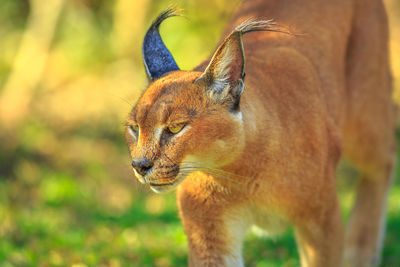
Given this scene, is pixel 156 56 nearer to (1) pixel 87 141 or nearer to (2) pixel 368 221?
(2) pixel 368 221

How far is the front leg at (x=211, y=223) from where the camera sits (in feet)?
13.0

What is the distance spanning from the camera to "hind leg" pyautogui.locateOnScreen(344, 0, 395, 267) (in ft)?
17.2

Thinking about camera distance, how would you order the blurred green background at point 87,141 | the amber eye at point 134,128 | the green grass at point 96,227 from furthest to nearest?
the blurred green background at point 87,141
the green grass at point 96,227
the amber eye at point 134,128

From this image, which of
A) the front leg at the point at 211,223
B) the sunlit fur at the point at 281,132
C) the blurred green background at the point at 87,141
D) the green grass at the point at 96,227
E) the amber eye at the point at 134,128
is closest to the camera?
the sunlit fur at the point at 281,132

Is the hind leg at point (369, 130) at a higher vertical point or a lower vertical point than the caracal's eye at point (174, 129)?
lower

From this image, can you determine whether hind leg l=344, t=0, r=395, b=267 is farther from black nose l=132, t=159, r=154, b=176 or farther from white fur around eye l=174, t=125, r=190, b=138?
black nose l=132, t=159, r=154, b=176

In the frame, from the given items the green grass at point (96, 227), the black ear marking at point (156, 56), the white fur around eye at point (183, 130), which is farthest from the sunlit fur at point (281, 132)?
the green grass at point (96, 227)

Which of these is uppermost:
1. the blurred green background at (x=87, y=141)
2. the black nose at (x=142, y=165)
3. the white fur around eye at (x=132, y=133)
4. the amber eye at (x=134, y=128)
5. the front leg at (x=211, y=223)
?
the amber eye at (x=134, y=128)

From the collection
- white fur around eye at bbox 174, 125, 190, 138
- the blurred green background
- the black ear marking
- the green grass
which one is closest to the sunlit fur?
white fur around eye at bbox 174, 125, 190, 138

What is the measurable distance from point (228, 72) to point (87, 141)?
7074 millimetres

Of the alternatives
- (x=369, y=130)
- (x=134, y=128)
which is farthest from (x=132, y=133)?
(x=369, y=130)

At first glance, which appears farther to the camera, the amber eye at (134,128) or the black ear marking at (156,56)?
the black ear marking at (156,56)

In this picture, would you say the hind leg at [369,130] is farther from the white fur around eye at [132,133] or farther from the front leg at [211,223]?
the white fur around eye at [132,133]

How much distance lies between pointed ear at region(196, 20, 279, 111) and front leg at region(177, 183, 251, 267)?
644 millimetres
